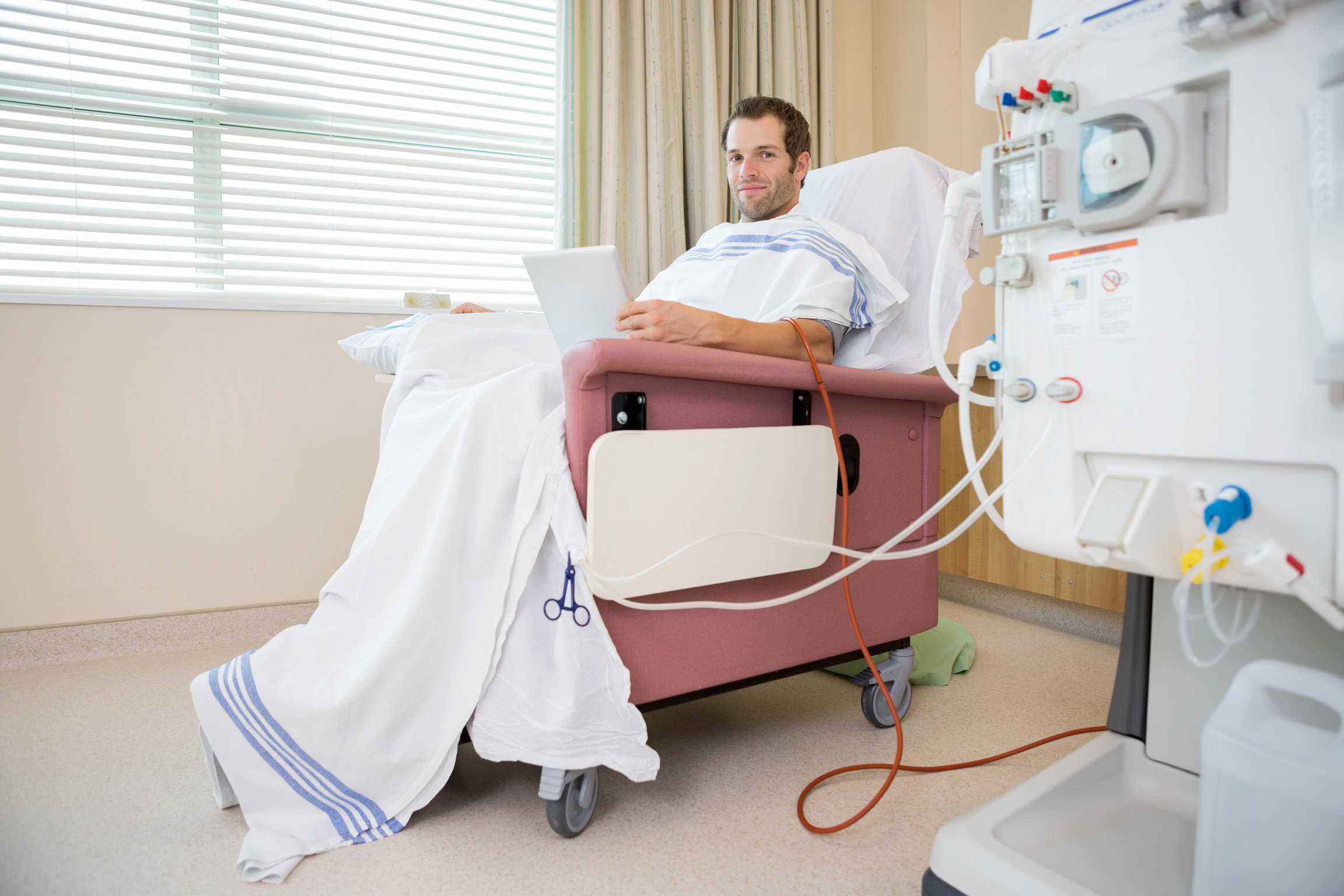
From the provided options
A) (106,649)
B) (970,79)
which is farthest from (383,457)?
(970,79)

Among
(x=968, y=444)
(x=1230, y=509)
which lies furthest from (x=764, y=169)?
(x=1230, y=509)

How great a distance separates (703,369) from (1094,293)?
473 millimetres

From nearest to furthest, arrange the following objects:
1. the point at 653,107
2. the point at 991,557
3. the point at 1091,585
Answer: the point at 1091,585 < the point at 991,557 < the point at 653,107

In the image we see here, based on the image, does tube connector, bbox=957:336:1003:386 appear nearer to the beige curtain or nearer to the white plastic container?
the white plastic container

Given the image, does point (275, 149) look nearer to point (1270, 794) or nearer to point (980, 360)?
point (980, 360)

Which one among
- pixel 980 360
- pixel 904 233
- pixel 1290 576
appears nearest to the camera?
pixel 1290 576

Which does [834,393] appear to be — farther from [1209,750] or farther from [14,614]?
[14,614]

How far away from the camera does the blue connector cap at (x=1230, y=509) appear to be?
62 cm

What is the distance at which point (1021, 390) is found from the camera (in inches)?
30.1

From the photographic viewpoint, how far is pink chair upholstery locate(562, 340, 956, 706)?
101 cm

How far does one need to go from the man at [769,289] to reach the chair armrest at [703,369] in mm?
77

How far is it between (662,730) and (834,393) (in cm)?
66

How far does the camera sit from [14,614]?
71.9 inches

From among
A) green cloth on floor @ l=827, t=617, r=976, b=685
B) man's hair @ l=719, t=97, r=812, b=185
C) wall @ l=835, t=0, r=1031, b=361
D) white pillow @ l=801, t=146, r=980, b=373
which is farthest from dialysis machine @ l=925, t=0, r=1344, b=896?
wall @ l=835, t=0, r=1031, b=361
